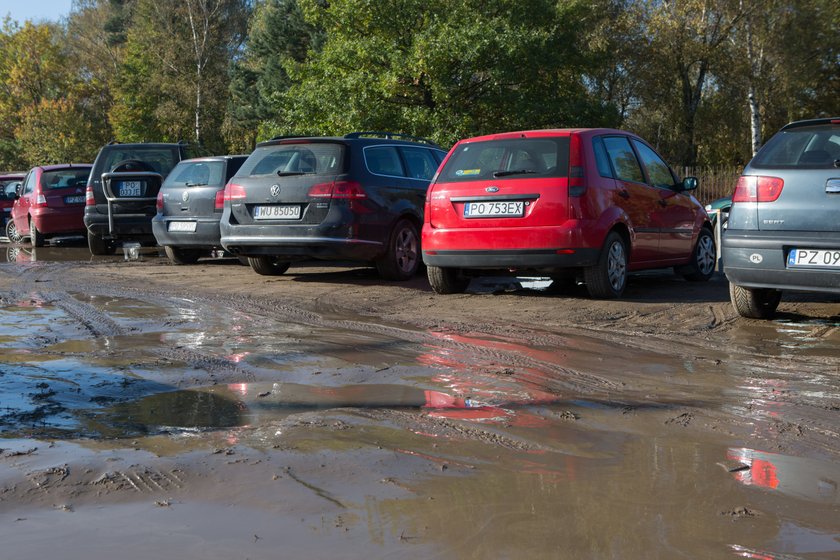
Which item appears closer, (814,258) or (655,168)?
(814,258)

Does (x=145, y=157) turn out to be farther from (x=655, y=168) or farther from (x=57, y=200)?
(x=655, y=168)

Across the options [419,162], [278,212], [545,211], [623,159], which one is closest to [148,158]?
[419,162]

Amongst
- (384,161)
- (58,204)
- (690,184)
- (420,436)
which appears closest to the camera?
(420,436)

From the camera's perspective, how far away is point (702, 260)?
1176 centimetres

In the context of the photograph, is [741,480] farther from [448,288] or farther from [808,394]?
[448,288]

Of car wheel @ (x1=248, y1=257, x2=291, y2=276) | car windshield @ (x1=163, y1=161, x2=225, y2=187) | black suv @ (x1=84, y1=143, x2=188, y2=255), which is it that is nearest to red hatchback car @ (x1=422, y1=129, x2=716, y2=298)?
car wheel @ (x1=248, y1=257, x2=291, y2=276)

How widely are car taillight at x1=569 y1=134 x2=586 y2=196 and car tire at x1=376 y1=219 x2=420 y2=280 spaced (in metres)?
2.78

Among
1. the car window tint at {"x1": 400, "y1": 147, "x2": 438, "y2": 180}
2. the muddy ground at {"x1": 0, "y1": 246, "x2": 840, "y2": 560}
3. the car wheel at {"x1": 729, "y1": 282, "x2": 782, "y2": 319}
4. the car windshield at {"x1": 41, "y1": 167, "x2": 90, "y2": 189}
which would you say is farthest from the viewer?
the car windshield at {"x1": 41, "y1": 167, "x2": 90, "y2": 189}

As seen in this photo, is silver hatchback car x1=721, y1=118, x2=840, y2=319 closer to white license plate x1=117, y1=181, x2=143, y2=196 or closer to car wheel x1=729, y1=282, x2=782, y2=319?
Answer: car wheel x1=729, y1=282, x2=782, y2=319

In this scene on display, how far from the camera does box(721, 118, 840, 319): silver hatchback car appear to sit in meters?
7.50

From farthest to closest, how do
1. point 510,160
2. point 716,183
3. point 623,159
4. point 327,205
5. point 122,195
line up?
point 716,183 → point 122,195 → point 327,205 → point 623,159 → point 510,160

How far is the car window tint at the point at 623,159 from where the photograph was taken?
10.0m

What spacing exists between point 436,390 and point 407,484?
5.61 feet

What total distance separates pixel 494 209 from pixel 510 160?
50 centimetres
